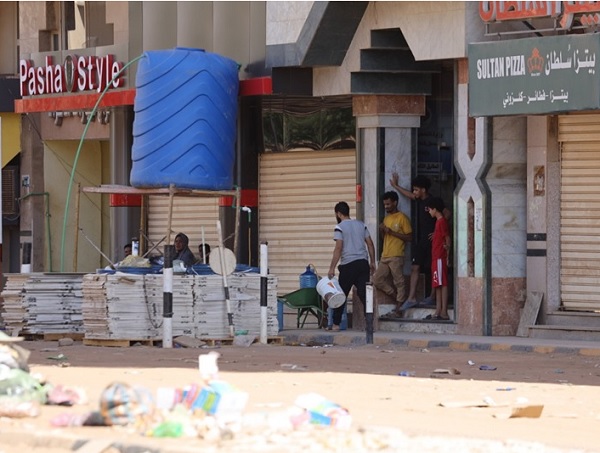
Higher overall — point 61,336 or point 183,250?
point 183,250

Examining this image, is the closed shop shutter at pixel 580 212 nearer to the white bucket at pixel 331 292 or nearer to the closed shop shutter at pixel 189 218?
the white bucket at pixel 331 292

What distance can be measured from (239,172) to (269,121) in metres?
0.97

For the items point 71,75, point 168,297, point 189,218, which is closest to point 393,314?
point 168,297

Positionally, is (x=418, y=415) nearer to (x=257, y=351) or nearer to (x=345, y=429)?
(x=345, y=429)

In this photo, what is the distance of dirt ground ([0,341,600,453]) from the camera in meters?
10.4

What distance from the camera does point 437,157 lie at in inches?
961

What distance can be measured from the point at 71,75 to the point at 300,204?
209 inches

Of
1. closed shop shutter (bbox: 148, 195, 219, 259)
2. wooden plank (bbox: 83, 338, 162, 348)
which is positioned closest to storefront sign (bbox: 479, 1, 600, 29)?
wooden plank (bbox: 83, 338, 162, 348)

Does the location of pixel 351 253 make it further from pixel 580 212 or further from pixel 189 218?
pixel 189 218

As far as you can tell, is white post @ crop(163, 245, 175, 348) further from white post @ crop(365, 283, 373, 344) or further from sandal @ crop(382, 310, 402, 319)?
A: sandal @ crop(382, 310, 402, 319)

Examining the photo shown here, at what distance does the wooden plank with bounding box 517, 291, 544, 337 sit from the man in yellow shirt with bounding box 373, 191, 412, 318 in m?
2.39

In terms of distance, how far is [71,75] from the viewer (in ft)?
92.8

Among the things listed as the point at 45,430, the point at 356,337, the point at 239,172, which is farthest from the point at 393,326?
the point at 45,430

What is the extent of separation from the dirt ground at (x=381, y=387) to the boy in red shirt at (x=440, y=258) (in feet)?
7.13
